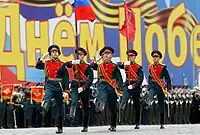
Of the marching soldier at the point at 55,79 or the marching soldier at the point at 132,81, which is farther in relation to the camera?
the marching soldier at the point at 132,81

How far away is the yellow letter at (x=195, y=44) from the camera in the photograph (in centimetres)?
3075

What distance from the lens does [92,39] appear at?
28.5m

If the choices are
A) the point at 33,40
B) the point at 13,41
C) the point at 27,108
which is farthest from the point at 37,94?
the point at 33,40

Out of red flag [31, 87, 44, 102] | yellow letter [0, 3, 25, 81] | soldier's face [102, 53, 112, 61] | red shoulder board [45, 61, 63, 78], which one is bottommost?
red flag [31, 87, 44, 102]

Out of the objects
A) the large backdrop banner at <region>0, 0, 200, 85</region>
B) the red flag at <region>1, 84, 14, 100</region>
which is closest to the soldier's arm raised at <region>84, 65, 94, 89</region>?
the large backdrop banner at <region>0, 0, 200, 85</region>

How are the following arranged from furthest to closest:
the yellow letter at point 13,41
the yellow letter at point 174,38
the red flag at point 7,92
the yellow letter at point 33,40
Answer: the yellow letter at point 174,38, the yellow letter at point 33,40, the yellow letter at point 13,41, the red flag at point 7,92

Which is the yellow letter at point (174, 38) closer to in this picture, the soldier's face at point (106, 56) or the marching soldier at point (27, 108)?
the marching soldier at point (27, 108)

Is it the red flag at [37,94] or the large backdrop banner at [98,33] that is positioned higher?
the large backdrop banner at [98,33]

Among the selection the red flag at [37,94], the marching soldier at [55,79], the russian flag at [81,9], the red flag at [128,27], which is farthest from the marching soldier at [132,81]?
the red flag at [37,94]

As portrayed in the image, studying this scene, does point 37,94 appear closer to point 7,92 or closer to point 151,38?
point 7,92

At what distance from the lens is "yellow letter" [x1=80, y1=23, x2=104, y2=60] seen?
92.5 ft

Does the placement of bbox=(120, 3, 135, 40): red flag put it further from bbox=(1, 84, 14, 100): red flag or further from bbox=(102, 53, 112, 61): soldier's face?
bbox=(102, 53, 112, 61): soldier's face

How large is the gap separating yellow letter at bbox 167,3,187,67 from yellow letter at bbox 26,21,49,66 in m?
5.15

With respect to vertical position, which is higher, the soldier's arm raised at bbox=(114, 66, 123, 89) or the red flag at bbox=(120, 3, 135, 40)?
the red flag at bbox=(120, 3, 135, 40)
